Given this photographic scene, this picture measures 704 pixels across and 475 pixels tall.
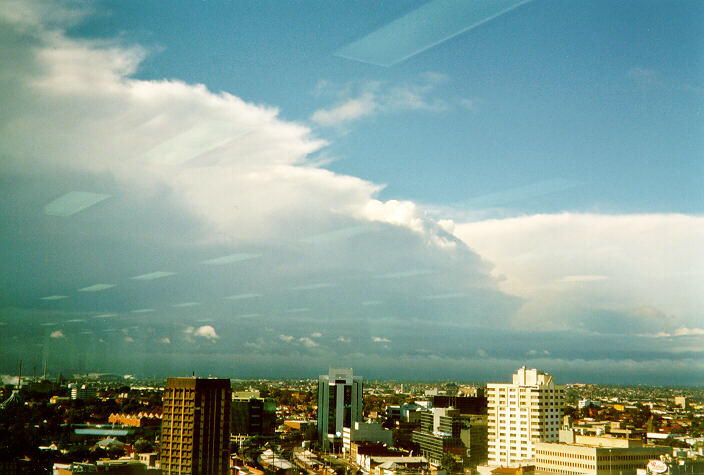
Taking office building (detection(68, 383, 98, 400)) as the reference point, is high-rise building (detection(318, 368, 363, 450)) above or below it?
below

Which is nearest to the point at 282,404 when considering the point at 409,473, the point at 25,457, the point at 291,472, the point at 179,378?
the point at 409,473

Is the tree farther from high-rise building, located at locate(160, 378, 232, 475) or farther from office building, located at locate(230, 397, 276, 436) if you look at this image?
high-rise building, located at locate(160, 378, 232, 475)

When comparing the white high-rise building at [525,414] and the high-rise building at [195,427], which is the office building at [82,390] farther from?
the white high-rise building at [525,414]

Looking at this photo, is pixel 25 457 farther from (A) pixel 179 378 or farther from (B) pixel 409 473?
(B) pixel 409 473

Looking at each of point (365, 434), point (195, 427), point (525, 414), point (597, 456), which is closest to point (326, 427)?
point (365, 434)

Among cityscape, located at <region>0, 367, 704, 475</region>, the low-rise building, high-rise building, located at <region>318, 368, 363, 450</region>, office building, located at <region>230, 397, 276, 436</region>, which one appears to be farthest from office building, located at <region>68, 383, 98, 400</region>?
the low-rise building

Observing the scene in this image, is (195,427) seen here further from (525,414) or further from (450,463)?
(525,414)

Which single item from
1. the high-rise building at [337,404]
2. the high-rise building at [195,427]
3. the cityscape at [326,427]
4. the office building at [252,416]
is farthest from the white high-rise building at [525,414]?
the high-rise building at [195,427]
